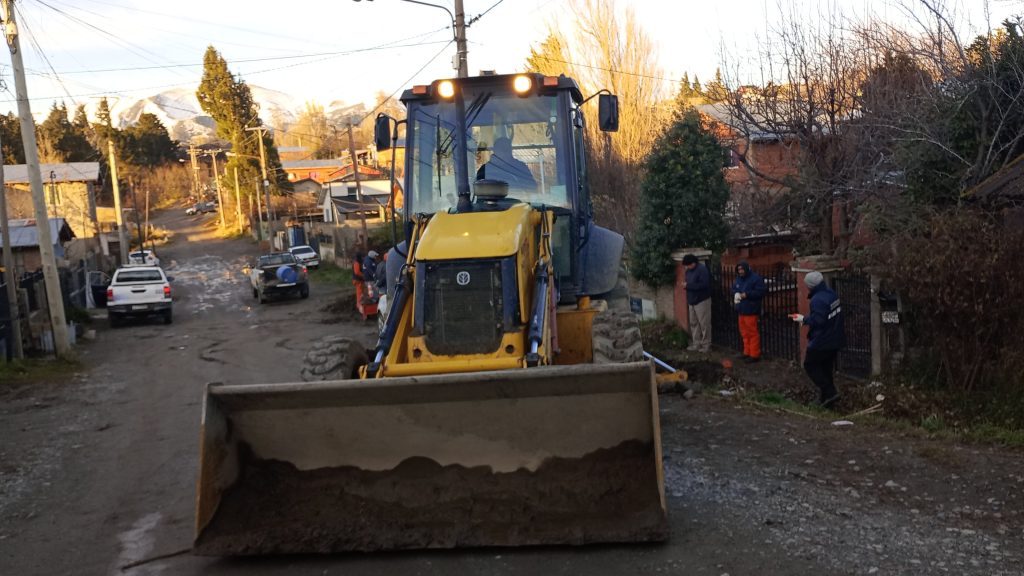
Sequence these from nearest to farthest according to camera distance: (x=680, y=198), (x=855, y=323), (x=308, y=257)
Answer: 1. (x=855, y=323)
2. (x=680, y=198)
3. (x=308, y=257)

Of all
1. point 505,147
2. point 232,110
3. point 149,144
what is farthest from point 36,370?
point 149,144

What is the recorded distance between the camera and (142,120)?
9162cm

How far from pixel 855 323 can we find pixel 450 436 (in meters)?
6.60

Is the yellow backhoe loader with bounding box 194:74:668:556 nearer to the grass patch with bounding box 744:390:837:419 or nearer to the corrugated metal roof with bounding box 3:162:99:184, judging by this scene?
the grass patch with bounding box 744:390:837:419

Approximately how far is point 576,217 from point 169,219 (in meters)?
83.5

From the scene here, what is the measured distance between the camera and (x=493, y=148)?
791 centimetres

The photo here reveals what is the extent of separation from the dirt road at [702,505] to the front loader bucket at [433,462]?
0.53ft

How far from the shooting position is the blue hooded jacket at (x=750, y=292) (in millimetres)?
12523

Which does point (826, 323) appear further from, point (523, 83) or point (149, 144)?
point (149, 144)

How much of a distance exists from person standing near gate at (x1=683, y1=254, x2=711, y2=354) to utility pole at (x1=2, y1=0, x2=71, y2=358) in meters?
12.0

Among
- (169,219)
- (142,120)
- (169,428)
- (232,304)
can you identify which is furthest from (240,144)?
(169,428)

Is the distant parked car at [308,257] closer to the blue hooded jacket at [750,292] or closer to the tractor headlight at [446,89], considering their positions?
the blue hooded jacket at [750,292]

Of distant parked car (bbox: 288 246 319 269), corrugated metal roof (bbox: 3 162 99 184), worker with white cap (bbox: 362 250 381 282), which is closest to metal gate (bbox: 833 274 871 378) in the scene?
worker with white cap (bbox: 362 250 381 282)

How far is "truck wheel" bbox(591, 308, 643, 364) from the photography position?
23.1 ft
